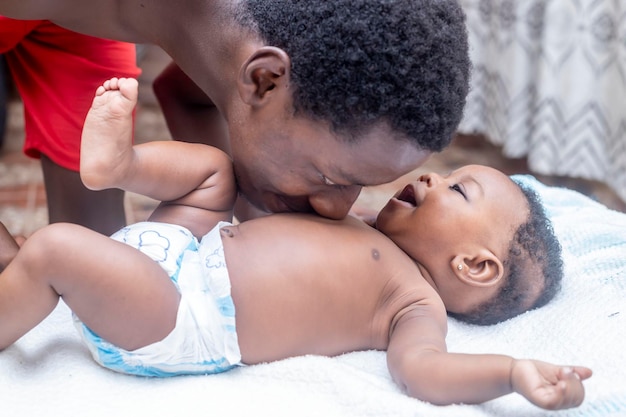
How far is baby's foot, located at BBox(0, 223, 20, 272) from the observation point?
1111mm

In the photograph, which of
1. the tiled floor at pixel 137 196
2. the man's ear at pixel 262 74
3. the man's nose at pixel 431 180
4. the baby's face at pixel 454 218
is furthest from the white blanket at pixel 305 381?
the tiled floor at pixel 137 196

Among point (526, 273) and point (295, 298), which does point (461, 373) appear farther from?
point (526, 273)

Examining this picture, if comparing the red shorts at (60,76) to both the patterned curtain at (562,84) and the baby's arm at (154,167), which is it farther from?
the patterned curtain at (562,84)

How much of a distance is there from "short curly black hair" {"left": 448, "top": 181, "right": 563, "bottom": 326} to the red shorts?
91 cm

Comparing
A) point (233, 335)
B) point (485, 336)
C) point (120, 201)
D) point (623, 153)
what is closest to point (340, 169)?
point (233, 335)

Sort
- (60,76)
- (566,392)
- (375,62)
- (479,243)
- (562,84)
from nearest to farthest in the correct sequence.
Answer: (566,392)
(375,62)
(479,243)
(60,76)
(562,84)

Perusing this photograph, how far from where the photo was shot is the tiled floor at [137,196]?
7.67 ft

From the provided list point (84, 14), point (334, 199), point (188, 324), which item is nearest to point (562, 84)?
point (334, 199)

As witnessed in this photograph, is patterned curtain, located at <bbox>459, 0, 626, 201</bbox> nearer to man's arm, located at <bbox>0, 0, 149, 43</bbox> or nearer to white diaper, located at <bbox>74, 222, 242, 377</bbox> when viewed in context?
man's arm, located at <bbox>0, 0, 149, 43</bbox>

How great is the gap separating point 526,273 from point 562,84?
4.71 ft

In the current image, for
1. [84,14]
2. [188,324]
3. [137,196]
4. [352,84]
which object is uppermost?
[352,84]

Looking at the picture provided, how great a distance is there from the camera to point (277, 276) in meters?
1.04

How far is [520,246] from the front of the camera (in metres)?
1.20

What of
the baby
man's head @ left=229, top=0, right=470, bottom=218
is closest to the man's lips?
the baby
